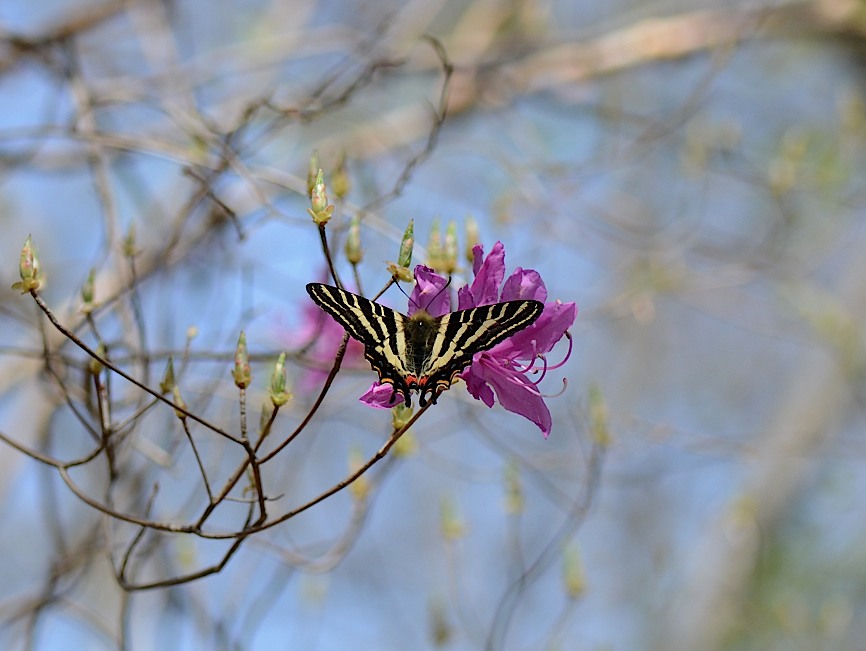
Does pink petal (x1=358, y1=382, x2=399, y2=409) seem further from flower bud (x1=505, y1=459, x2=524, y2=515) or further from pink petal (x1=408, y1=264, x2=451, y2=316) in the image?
flower bud (x1=505, y1=459, x2=524, y2=515)

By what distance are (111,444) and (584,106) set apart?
271 cm

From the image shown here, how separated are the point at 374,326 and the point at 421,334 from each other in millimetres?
86

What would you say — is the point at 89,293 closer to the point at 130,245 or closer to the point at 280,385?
the point at 130,245

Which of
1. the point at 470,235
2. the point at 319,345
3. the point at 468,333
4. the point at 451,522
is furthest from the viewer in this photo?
the point at 319,345

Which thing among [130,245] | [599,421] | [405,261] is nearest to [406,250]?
[405,261]

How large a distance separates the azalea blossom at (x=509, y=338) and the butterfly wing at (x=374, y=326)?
0.32ft

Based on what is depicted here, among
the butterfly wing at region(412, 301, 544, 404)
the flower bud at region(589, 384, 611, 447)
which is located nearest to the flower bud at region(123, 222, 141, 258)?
the butterfly wing at region(412, 301, 544, 404)

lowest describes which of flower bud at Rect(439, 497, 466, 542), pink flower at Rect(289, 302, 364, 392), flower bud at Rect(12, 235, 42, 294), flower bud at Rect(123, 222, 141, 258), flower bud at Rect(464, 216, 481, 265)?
flower bud at Rect(12, 235, 42, 294)

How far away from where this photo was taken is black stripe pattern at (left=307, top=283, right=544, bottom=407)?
46.8 inches

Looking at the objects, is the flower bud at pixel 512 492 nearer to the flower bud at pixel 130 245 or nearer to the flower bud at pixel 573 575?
the flower bud at pixel 573 575

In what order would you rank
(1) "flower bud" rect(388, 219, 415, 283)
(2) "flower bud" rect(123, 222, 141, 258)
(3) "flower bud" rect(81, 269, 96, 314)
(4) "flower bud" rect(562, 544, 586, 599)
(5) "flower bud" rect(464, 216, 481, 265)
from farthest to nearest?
(4) "flower bud" rect(562, 544, 586, 599) < (5) "flower bud" rect(464, 216, 481, 265) < (2) "flower bud" rect(123, 222, 141, 258) < (3) "flower bud" rect(81, 269, 96, 314) < (1) "flower bud" rect(388, 219, 415, 283)

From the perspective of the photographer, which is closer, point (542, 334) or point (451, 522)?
point (542, 334)

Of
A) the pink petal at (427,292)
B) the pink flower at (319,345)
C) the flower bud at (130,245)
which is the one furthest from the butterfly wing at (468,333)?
the pink flower at (319,345)

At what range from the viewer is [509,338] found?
55.7 inches
